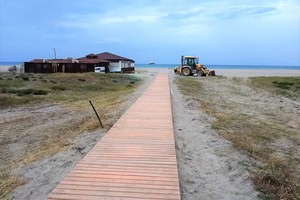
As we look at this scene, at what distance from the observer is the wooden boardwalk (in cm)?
468

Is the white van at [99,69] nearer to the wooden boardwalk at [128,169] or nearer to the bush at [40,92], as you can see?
the bush at [40,92]

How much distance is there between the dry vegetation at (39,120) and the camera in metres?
8.27

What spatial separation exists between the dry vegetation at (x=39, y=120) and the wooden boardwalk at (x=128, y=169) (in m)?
1.32

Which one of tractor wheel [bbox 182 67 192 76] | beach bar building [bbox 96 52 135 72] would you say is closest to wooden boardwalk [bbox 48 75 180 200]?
tractor wheel [bbox 182 67 192 76]

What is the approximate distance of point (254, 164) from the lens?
285 inches

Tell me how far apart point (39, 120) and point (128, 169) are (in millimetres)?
9339

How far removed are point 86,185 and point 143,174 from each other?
2.93 feet

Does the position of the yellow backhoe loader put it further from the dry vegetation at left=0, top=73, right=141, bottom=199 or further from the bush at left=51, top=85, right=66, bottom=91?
the bush at left=51, top=85, right=66, bottom=91

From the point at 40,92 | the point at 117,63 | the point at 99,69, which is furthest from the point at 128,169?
the point at 117,63

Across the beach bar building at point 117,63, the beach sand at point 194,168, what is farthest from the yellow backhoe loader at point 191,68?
the beach sand at point 194,168

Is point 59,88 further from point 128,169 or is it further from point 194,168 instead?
point 128,169

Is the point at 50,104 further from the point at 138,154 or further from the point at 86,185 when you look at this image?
the point at 86,185

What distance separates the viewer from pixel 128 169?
561 centimetres

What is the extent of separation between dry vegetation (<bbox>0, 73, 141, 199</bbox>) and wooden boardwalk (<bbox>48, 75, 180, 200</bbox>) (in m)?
1.32
